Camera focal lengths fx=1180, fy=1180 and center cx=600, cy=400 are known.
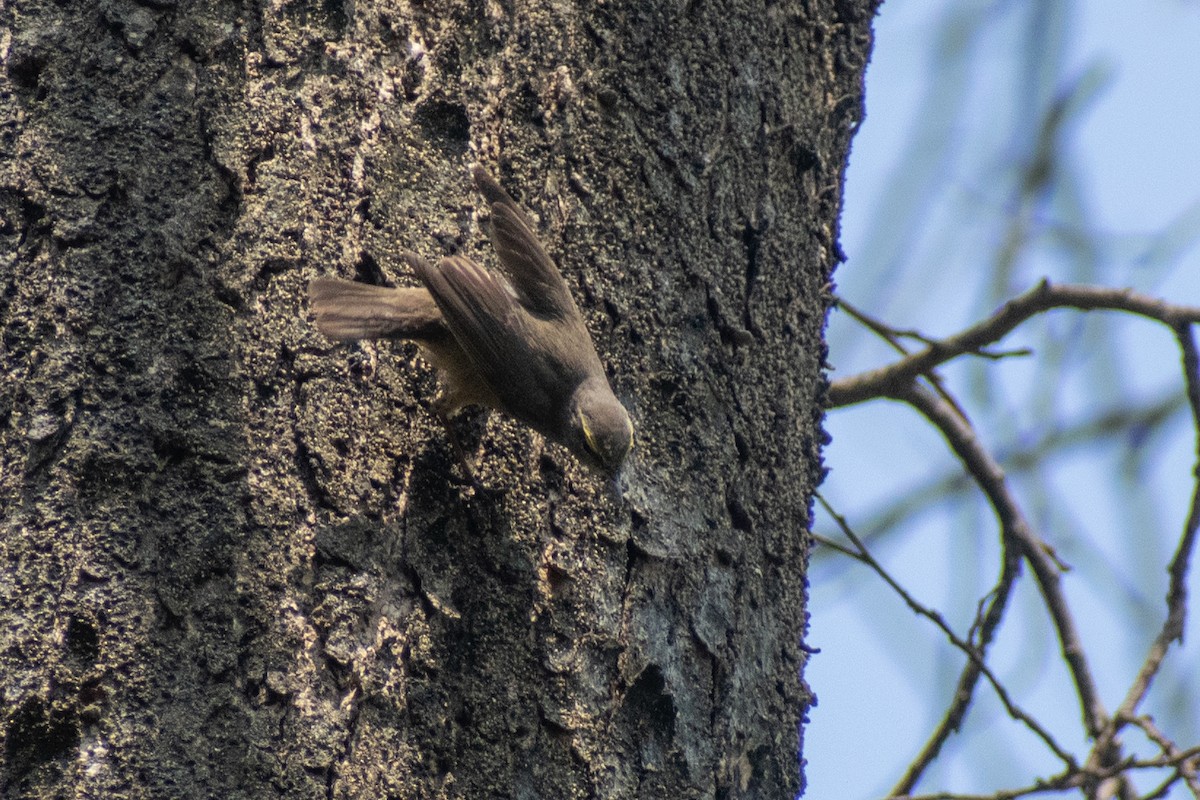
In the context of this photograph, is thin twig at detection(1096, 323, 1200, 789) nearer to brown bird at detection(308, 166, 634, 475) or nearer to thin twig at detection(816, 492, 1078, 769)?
thin twig at detection(816, 492, 1078, 769)

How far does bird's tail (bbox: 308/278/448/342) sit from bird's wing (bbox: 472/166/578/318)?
0.55ft

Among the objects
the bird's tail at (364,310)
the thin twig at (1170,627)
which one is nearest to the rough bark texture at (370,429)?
the bird's tail at (364,310)

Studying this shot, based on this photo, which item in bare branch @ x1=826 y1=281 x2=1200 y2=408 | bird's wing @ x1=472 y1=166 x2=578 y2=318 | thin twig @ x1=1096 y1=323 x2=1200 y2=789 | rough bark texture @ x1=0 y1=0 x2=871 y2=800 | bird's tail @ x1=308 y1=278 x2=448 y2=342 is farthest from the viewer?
bare branch @ x1=826 y1=281 x2=1200 y2=408

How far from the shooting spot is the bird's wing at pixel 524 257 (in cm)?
207

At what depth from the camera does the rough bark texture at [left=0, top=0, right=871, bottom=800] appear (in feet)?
5.90

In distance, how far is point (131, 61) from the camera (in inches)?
80.7

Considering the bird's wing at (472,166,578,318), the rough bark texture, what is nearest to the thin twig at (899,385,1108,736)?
the rough bark texture

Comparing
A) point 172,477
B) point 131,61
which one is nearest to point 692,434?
point 172,477

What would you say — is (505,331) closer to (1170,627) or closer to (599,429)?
(599,429)

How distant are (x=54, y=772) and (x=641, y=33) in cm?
167

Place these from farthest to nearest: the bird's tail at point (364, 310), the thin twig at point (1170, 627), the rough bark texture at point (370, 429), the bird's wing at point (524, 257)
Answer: the thin twig at point (1170, 627), the bird's wing at point (524, 257), the bird's tail at point (364, 310), the rough bark texture at point (370, 429)

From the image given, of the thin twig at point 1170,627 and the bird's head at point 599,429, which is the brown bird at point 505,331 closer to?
the bird's head at point 599,429

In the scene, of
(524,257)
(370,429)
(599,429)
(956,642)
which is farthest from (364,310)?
(956,642)

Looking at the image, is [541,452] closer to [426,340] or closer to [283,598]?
[426,340]
